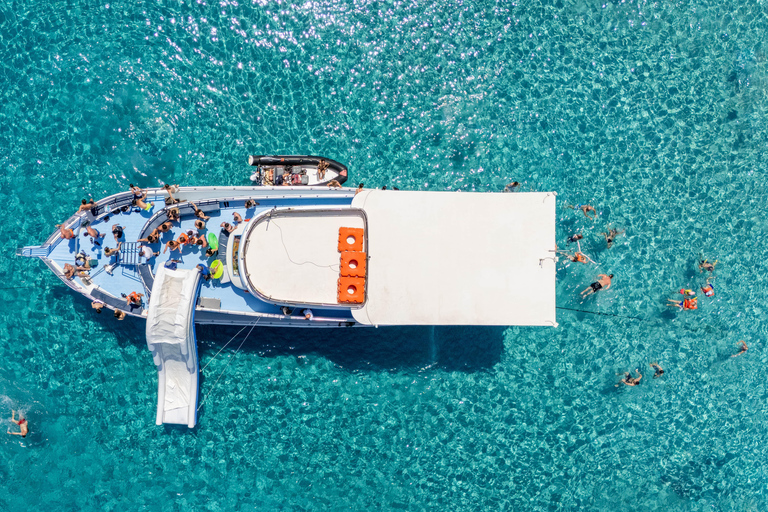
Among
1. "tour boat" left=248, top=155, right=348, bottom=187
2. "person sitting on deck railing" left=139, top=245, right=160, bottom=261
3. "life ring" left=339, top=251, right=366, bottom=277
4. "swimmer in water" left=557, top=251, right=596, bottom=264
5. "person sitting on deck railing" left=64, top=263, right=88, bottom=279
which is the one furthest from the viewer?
"swimmer in water" left=557, top=251, right=596, bottom=264

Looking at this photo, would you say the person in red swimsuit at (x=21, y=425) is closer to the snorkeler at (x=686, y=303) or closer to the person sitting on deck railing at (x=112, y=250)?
the person sitting on deck railing at (x=112, y=250)

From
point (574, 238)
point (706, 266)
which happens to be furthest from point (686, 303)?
point (574, 238)

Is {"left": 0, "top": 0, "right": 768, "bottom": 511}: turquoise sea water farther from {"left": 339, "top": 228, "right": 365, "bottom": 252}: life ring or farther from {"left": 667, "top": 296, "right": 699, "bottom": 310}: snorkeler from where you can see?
{"left": 339, "top": 228, "right": 365, "bottom": 252}: life ring

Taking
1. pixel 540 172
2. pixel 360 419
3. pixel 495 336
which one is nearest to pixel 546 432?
pixel 495 336

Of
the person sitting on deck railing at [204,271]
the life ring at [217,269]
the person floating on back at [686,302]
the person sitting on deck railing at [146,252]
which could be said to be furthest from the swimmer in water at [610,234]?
the person sitting on deck railing at [146,252]

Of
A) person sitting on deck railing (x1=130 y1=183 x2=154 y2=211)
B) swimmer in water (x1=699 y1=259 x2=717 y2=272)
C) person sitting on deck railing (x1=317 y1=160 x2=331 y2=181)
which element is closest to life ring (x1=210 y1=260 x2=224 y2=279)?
person sitting on deck railing (x1=130 y1=183 x2=154 y2=211)
